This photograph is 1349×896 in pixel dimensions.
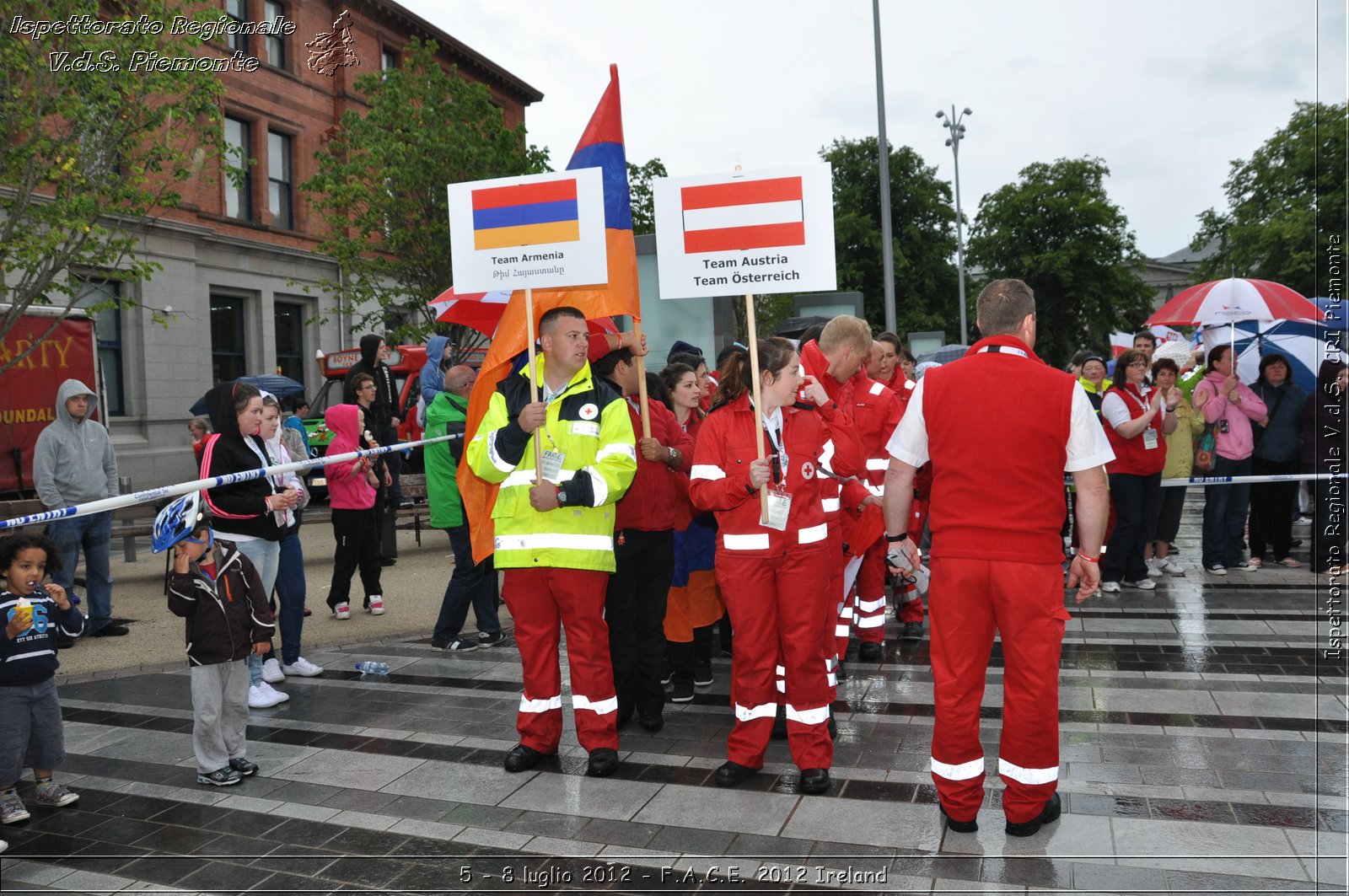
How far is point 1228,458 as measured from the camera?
34.4ft

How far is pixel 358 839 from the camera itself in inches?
174

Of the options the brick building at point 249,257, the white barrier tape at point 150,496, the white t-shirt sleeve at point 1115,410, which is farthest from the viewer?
the brick building at point 249,257

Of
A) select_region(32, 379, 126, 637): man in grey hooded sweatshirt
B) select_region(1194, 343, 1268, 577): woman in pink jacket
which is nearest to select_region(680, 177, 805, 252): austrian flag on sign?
select_region(32, 379, 126, 637): man in grey hooded sweatshirt

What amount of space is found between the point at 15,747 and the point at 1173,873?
4.76 metres

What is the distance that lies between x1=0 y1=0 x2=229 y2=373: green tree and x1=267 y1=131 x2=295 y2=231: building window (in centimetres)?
1481

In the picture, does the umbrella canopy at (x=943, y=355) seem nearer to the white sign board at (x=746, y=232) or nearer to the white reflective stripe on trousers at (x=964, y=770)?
the white sign board at (x=746, y=232)

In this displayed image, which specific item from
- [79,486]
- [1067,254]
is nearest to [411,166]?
[79,486]

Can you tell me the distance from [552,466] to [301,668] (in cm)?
317

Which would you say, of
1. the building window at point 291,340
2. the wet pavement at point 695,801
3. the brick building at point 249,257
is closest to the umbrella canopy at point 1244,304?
the wet pavement at point 695,801

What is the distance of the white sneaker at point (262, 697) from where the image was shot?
650cm

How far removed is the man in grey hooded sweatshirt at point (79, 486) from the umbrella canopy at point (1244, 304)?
990cm

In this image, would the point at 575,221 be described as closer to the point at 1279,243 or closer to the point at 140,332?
the point at 140,332

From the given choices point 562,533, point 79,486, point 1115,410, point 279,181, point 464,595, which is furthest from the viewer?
point 279,181

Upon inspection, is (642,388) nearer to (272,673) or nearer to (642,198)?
(272,673)
